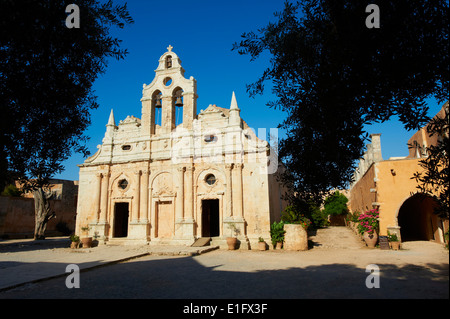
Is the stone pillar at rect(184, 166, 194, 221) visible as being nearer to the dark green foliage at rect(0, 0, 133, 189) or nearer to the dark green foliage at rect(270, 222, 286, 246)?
the dark green foliage at rect(270, 222, 286, 246)

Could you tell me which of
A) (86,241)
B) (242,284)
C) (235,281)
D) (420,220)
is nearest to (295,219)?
(420,220)

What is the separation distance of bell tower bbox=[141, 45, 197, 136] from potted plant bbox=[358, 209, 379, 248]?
38.8 ft

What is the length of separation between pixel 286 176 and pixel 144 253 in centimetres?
1011

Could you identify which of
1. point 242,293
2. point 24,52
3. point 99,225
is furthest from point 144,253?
point 24,52

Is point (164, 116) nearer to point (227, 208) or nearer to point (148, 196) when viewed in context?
point (148, 196)

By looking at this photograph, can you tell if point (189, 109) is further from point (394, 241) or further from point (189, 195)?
point (394, 241)

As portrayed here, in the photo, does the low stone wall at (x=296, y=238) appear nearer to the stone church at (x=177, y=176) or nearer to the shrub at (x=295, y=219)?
the shrub at (x=295, y=219)

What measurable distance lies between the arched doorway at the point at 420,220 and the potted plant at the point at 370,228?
2456mm

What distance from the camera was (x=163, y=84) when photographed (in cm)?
2161

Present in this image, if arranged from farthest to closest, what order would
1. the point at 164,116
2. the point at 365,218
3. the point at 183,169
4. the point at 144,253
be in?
the point at 164,116 < the point at 183,169 < the point at 365,218 < the point at 144,253

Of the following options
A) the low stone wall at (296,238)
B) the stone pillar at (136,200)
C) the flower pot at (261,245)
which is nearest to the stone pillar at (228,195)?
the flower pot at (261,245)

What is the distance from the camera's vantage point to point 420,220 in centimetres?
2019

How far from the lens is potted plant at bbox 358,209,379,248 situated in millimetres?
16052

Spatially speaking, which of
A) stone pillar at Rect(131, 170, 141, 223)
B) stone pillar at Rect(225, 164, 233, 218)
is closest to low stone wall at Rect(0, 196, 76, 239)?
stone pillar at Rect(131, 170, 141, 223)
